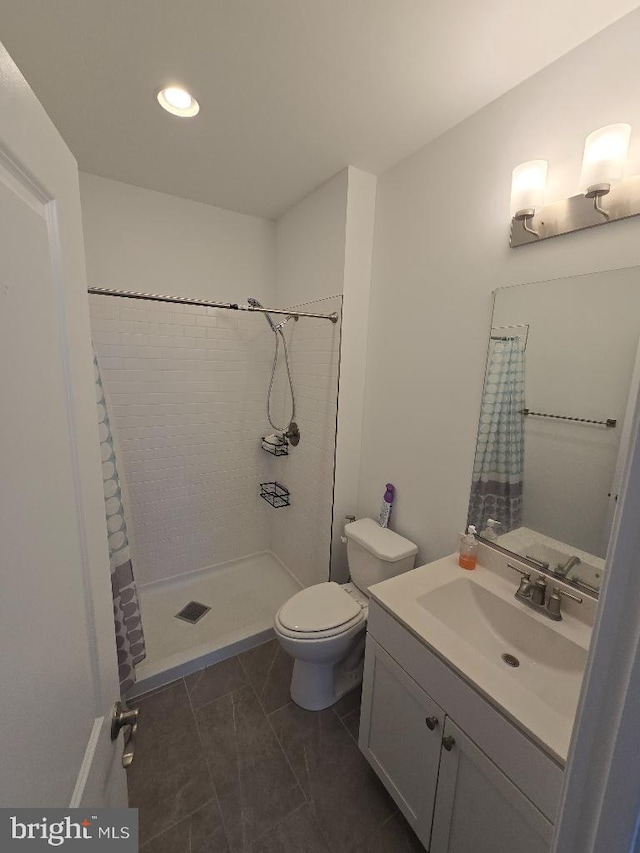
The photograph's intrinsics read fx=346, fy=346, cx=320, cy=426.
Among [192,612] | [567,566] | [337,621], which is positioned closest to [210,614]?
→ [192,612]

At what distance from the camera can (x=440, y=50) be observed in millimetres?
1077

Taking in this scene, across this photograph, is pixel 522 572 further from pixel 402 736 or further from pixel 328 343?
pixel 328 343

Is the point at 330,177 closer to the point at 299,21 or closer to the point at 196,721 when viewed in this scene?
the point at 299,21

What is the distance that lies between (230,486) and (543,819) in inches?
88.1

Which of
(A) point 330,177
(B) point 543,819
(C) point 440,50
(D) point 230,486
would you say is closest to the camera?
(B) point 543,819

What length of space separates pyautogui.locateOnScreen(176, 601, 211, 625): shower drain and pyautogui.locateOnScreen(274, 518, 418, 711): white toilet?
83 cm

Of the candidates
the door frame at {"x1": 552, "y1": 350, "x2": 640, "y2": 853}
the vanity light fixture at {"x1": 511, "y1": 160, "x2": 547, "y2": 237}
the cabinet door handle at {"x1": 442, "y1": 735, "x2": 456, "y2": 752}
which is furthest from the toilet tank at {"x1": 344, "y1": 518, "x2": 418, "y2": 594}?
the vanity light fixture at {"x1": 511, "y1": 160, "x2": 547, "y2": 237}

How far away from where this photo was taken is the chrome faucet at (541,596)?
1103mm

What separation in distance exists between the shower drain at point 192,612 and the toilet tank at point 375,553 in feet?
3.54

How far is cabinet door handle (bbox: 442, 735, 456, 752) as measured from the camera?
97 cm

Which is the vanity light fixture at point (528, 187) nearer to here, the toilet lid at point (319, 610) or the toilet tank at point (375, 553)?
the toilet tank at point (375, 553)

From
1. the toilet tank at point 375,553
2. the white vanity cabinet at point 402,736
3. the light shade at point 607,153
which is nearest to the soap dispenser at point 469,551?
the toilet tank at point 375,553

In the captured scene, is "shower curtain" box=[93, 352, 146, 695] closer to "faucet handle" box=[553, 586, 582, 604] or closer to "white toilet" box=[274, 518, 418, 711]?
"white toilet" box=[274, 518, 418, 711]

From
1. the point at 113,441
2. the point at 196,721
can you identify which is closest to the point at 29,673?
the point at 113,441
